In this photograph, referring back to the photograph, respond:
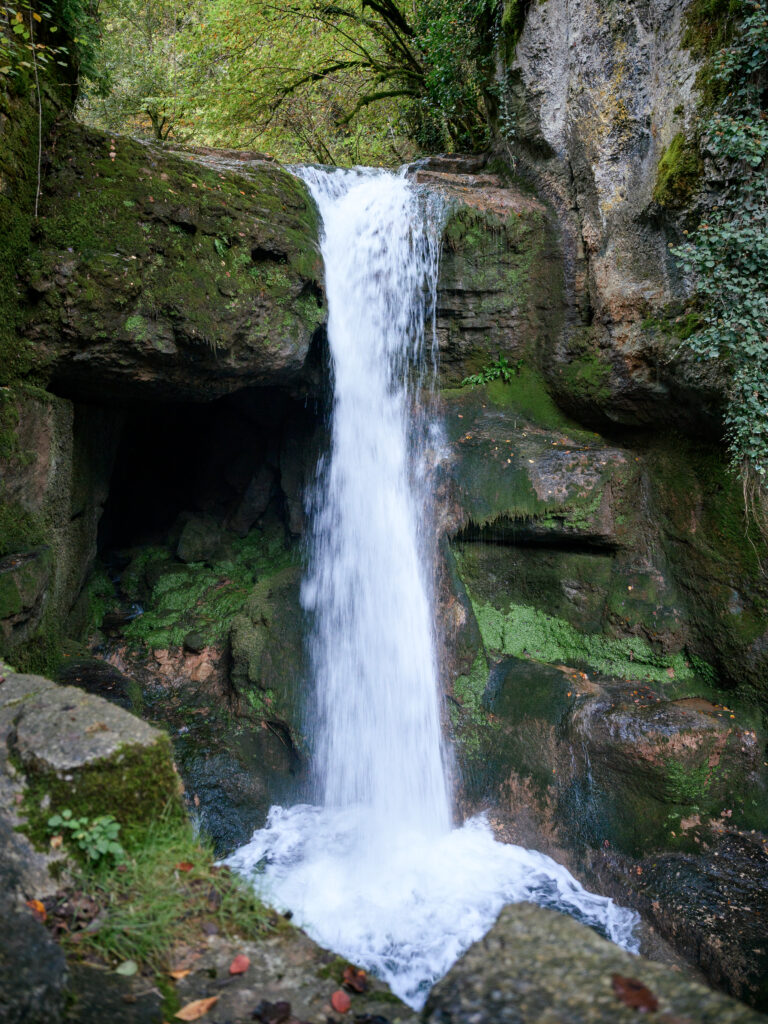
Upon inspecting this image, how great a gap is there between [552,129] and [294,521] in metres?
5.82

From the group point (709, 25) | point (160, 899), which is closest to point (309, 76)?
point (709, 25)

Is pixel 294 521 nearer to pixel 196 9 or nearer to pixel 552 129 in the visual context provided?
pixel 552 129

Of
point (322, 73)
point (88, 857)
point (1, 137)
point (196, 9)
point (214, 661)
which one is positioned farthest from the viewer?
point (196, 9)

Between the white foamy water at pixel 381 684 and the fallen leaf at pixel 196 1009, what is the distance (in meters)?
2.56

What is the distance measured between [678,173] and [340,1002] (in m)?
6.97

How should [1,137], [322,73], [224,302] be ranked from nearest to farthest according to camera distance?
[1,137] → [224,302] → [322,73]

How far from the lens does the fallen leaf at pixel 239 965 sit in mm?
2240

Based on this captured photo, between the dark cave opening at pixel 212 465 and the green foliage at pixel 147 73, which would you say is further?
the green foliage at pixel 147 73

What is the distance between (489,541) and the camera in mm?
7070

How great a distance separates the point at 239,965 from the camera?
226 cm

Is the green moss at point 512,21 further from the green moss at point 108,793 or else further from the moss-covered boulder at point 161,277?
the green moss at point 108,793

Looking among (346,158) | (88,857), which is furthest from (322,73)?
(88,857)

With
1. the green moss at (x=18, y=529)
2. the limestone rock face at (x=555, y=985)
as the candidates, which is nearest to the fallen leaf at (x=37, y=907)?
the limestone rock face at (x=555, y=985)

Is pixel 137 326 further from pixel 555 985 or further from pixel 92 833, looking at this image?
pixel 555 985
